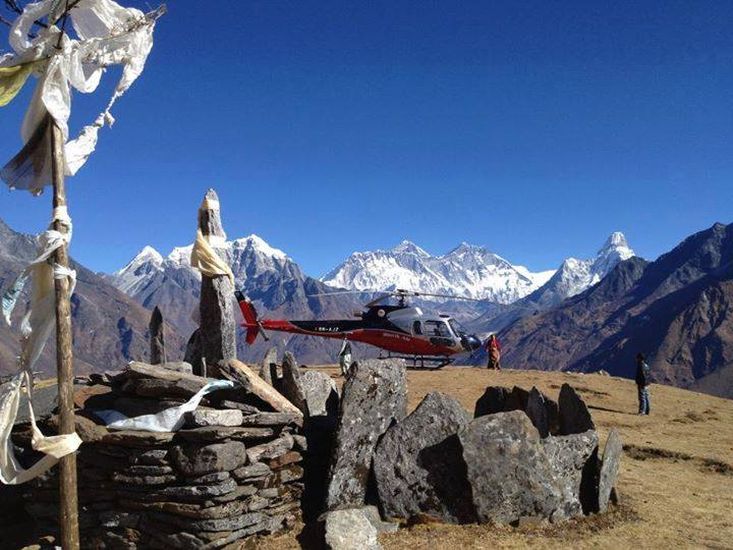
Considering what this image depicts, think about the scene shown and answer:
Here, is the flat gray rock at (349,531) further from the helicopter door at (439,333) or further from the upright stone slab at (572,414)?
the helicopter door at (439,333)

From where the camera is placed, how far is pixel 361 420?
11297mm

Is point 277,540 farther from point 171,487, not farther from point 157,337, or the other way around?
point 157,337

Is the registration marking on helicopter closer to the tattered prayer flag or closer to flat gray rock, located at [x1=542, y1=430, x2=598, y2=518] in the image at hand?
flat gray rock, located at [x1=542, y1=430, x2=598, y2=518]

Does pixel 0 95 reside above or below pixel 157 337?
above

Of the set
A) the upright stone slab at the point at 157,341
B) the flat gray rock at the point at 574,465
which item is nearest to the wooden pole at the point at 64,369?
the flat gray rock at the point at 574,465

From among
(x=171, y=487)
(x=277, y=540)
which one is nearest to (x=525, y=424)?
(x=277, y=540)

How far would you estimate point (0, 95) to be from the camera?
8.20 metres

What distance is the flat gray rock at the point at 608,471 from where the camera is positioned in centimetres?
1166

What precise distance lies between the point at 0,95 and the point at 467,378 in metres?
23.7

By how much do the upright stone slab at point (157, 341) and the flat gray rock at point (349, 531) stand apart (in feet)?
30.5

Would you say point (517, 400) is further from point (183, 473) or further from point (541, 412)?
point (183, 473)

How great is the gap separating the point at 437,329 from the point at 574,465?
21799mm

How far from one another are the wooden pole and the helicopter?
2456 cm

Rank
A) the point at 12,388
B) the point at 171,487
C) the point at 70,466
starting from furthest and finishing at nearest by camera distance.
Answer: the point at 171,487, the point at 12,388, the point at 70,466
